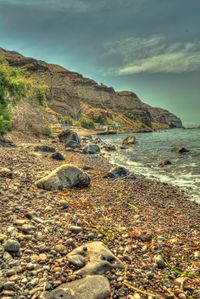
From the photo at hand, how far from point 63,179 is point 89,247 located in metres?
6.47

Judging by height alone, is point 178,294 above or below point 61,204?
below

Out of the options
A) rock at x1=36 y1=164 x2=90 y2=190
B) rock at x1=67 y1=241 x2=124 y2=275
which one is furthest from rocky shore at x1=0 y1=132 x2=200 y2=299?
rock at x1=36 y1=164 x2=90 y2=190

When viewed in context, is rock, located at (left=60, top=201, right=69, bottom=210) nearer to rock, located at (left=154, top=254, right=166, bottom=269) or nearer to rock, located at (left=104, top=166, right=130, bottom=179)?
rock, located at (left=154, top=254, right=166, bottom=269)

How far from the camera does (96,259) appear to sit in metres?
6.17

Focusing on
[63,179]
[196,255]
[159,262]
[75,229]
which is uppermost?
[63,179]

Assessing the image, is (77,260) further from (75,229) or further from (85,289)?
(75,229)

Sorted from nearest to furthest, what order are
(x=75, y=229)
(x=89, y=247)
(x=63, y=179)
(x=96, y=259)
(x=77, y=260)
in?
(x=77, y=260) → (x=96, y=259) → (x=89, y=247) → (x=75, y=229) → (x=63, y=179)

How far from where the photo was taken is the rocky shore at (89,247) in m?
5.36

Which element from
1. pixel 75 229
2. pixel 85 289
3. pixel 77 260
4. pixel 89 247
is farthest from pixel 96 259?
pixel 75 229

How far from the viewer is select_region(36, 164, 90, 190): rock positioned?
480 inches

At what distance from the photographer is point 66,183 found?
1295cm

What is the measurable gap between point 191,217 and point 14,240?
8.30m

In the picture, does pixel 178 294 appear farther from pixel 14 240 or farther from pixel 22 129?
pixel 22 129

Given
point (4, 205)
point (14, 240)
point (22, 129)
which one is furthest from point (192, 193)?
point (22, 129)
